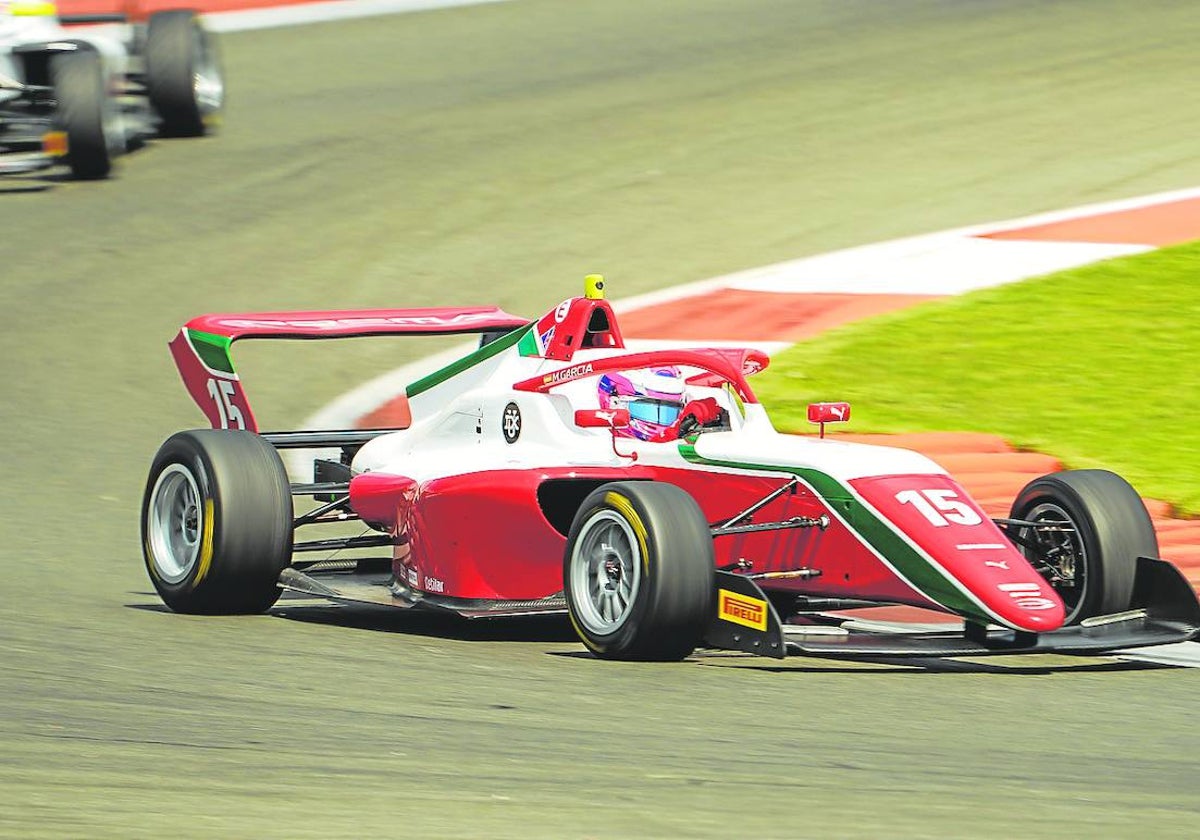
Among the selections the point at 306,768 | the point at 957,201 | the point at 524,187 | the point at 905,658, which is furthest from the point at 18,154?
the point at 306,768

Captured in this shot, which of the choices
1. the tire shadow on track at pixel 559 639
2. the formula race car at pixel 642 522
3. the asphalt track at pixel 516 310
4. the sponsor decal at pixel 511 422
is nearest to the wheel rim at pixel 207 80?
the asphalt track at pixel 516 310

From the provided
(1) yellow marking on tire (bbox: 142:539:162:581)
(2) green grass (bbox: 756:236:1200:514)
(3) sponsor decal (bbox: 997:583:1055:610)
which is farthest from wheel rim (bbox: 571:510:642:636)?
(2) green grass (bbox: 756:236:1200:514)

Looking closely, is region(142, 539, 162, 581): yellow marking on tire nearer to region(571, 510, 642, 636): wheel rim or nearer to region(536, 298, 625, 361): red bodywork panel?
region(536, 298, 625, 361): red bodywork panel

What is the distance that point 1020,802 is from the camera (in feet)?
17.8

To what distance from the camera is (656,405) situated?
27.3 ft

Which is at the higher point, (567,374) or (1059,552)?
(567,374)

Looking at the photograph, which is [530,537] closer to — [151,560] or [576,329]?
[576,329]

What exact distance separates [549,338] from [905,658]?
187 cm

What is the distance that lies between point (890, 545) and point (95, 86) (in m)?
10.4

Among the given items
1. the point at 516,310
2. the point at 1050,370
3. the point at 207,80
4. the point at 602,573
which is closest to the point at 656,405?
the point at 602,573

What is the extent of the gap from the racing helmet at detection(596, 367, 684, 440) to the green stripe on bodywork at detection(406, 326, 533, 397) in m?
0.53

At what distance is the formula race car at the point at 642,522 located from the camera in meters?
A: 7.32

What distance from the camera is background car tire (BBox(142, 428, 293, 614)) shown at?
8.54 metres

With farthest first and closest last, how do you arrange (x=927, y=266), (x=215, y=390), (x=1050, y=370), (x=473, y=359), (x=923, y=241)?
(x=923, y=241) < (x=927, y=266) < (x=1050, y=370) < (x=215, y=390) < (x=473, y=359)
